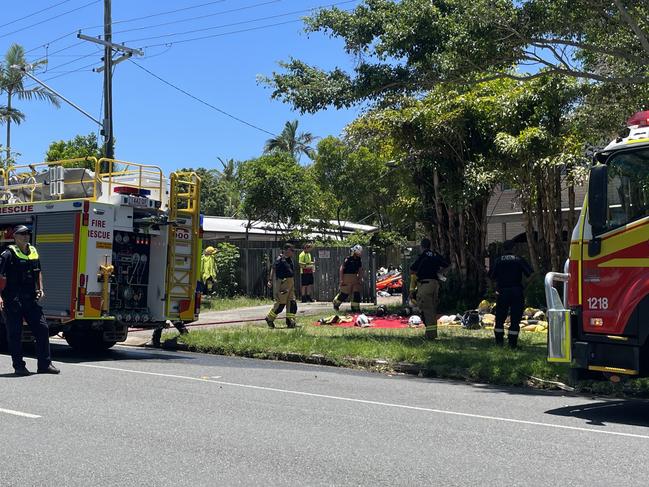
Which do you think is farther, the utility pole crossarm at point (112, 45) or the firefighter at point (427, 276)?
the utility pole crossarm at point (112, 45)

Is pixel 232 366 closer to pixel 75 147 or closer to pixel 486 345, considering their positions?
pixel 486 345

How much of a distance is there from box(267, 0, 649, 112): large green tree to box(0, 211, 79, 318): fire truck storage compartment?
185 inches

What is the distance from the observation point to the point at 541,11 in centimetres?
1191

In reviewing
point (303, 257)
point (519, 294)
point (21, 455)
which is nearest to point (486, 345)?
point (519, 294)

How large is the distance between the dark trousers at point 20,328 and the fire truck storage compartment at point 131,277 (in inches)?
91.1

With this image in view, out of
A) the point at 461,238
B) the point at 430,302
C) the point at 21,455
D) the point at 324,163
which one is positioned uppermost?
the point at 324,163

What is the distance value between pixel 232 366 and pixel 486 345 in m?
4.32

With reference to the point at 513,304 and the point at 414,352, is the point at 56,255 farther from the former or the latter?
the point at 513,304

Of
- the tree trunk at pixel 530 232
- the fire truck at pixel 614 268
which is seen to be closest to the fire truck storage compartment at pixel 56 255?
the fire truck at pixel 614 268

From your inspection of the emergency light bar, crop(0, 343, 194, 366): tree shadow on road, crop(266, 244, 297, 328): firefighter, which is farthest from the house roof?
the emergency light bar

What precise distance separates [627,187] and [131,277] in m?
8.51

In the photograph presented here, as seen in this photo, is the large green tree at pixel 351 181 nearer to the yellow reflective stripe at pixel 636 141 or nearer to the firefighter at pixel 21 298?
the firefighter at pixel 21 298

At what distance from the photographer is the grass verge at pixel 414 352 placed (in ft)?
33.2

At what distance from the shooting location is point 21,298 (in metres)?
10.2
